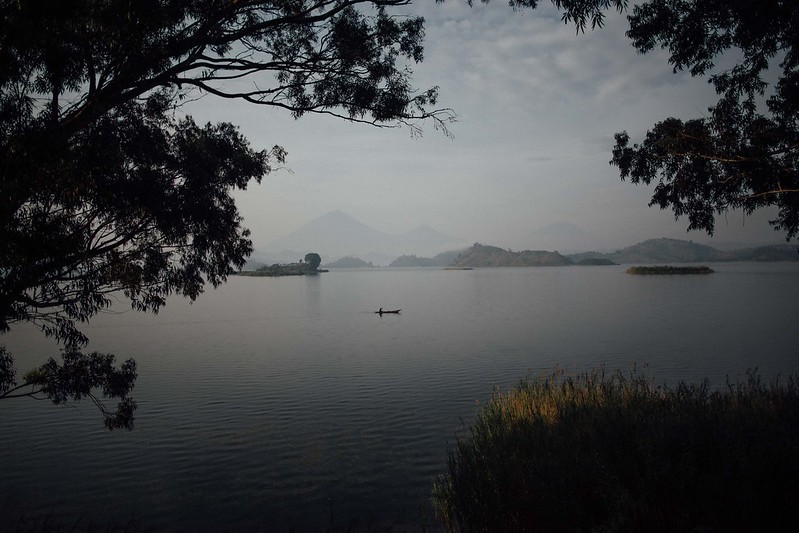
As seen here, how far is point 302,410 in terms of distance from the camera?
18953 mm

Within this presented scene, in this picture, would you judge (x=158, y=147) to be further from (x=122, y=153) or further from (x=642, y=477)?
(x=642, y=477)

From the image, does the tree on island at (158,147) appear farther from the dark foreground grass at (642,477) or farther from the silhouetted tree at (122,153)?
the dark foreground grass at (642,477)

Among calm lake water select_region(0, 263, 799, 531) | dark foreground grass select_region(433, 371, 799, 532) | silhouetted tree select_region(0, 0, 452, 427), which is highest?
silhouetted tree select_region(0, 0, 452, 427)

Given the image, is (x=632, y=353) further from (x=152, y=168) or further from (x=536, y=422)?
(x=152, y=168)

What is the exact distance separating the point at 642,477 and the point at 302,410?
1417 centimetres

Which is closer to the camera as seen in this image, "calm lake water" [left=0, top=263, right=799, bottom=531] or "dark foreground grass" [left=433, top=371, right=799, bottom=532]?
"dark foreground grass" [left=433, top=371, right=799, bottom=532]

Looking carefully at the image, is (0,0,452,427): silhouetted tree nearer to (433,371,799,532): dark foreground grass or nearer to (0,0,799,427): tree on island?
(0,0,799,427): tree on island

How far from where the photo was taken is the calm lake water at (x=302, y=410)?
36.3ft

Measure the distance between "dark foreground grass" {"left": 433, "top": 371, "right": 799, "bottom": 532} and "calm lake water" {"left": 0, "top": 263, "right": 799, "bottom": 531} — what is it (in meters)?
2.26

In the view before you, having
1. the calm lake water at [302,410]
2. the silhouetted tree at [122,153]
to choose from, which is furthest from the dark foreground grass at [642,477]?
the silhouetted tree at [122,153]

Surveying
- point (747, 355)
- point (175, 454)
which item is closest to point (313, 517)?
point (175, 454)

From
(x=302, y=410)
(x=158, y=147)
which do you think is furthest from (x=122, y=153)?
(x=302, y=410)

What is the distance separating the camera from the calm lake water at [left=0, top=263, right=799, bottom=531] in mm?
11078

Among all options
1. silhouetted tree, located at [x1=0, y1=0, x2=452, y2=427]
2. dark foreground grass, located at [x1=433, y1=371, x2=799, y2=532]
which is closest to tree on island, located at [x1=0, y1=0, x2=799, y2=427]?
silhouetted tree, located at [x1=0, y1=0, x2=452, y2=427]
